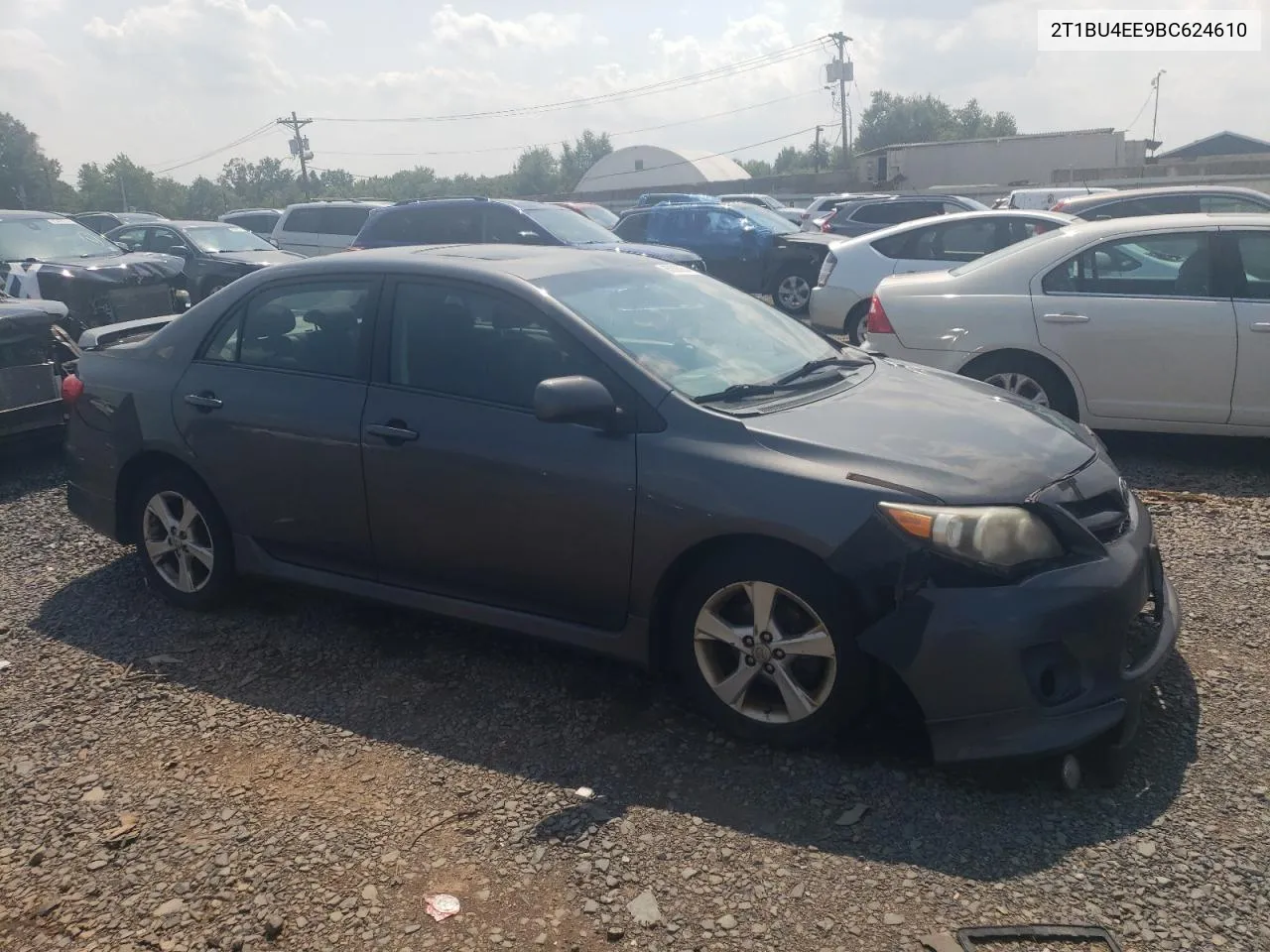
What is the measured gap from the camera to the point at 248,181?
315 ft

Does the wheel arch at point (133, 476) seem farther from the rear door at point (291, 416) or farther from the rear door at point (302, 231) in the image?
the rear door at point (302, 231)

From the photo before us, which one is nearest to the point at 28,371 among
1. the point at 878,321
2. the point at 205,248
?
the point at 878,321

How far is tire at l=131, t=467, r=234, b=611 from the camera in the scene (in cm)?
504

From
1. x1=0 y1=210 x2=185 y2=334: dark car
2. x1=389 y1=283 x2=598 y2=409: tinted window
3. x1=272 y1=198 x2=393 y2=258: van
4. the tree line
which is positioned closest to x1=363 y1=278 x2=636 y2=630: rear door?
x1=389 y1=283 x2=598 y2=409: tinted window

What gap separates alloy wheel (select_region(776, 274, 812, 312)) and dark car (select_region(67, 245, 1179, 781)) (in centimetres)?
1082

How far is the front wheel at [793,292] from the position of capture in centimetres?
1575

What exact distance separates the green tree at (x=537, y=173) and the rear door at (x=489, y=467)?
97.6 meters

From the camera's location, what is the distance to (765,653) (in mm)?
3701

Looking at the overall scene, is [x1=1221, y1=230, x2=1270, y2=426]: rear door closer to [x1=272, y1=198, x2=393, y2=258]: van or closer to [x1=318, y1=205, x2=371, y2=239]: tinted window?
[x1=272, y1=198, x2=393, y2=258]: van

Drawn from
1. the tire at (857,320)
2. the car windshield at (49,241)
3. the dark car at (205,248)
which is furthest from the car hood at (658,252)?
the car windshield at (49,241)

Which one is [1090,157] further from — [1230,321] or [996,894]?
[996,894]

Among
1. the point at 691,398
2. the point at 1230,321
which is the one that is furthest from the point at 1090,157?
the point at 691,398

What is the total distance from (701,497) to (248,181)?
101923 mm

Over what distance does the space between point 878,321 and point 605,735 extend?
4679mm
